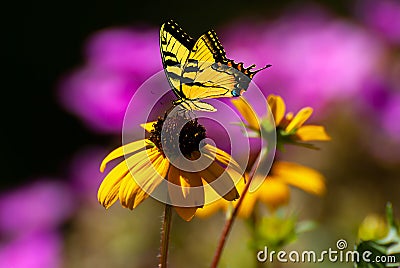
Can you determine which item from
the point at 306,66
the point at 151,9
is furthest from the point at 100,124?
the point at 151,9

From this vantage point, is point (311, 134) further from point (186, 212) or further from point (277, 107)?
point (186, 212)

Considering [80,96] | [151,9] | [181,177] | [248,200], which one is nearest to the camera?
[181,177]

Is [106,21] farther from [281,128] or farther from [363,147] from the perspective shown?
[281,128]

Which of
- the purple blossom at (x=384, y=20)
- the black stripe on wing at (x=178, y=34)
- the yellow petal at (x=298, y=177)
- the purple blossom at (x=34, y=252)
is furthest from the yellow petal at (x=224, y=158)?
the purple blossom at (x=384, y=20)

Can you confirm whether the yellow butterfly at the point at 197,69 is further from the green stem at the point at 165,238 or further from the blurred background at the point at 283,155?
the blurred background at the point at 283,155

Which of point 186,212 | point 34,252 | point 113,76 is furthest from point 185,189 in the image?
point 113,76

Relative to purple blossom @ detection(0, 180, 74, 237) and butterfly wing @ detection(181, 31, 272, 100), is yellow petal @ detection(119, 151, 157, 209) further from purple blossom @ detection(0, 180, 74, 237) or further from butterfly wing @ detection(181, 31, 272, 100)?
purple blossom @ detection(0, 180, 74, 237)

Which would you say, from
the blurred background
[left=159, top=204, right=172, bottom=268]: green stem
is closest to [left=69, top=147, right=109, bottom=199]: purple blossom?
the blurred background
